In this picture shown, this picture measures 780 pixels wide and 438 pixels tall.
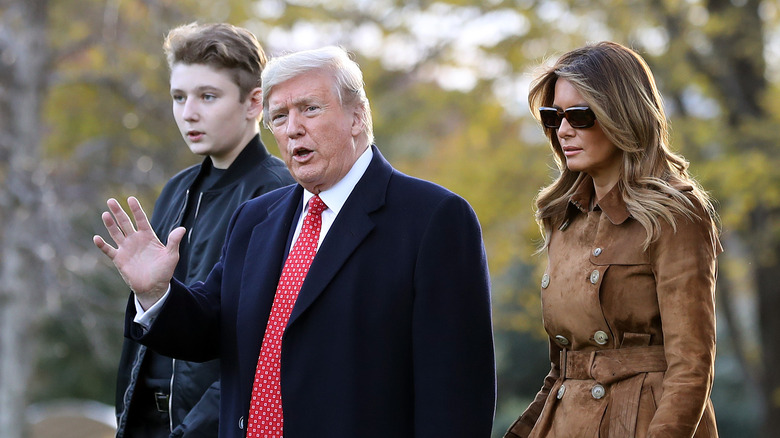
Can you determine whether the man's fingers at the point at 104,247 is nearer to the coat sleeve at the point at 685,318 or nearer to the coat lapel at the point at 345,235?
the coat lapel at the point at 345,235

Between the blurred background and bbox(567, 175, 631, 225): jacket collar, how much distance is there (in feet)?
24.2

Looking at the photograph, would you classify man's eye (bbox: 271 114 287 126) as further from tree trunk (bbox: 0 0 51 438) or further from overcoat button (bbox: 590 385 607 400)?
tree trunk (bbox: 0 0 51 438)

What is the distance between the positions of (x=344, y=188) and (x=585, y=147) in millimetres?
763

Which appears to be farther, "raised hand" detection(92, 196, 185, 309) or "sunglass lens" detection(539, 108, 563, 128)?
"sunglass lens" detection(539, 108, 563, 128)

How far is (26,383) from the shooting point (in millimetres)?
13984

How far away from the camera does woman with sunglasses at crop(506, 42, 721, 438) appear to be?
312 centimetres

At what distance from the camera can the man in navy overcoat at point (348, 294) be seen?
124 inches

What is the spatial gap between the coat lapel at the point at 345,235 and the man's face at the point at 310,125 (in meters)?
0.12

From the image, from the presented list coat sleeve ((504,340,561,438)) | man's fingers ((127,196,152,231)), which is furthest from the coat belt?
man's fingers ((127,196,152,231))

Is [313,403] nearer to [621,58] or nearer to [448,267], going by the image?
[448,267]

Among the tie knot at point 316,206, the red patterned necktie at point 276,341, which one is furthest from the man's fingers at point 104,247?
the tie knot at point 316,206

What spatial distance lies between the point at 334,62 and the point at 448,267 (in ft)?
2.38

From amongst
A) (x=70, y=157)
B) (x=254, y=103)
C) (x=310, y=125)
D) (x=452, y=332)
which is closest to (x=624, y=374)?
(x=452, y=332)

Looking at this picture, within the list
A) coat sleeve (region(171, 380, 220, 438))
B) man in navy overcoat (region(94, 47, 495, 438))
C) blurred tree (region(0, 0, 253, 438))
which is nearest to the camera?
man in navy overcoat (region(94, 47, 495, 438))
